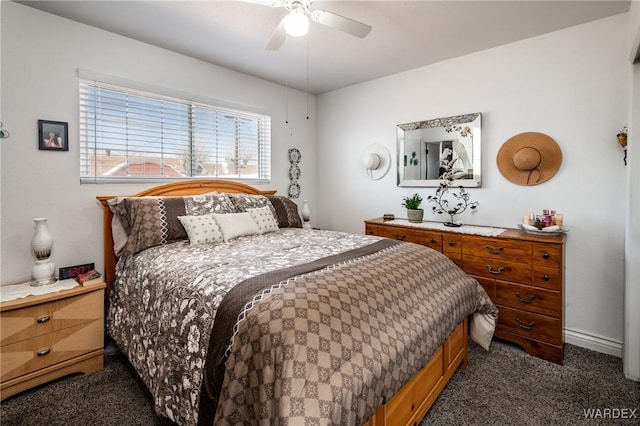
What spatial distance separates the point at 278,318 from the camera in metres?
1.15

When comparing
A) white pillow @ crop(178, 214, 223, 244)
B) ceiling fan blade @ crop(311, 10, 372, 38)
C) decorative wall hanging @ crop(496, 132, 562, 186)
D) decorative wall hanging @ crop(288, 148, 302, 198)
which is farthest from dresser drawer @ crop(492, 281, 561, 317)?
decorative wall hanging @ crop(288, 148, 302, 198)

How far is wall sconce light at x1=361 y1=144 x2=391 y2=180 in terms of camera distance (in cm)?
375

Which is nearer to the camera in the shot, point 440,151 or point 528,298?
point 528,298

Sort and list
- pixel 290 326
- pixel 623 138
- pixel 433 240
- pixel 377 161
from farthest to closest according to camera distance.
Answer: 1. pixel 377 161
2. pixel 433 240
3. pixel 623 138
4. pixel 290 326

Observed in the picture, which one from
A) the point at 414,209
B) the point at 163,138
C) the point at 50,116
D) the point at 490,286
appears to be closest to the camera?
the point at 50,116

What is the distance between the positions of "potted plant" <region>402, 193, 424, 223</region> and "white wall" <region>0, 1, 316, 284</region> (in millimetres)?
2586

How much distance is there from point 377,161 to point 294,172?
1119 millimetres

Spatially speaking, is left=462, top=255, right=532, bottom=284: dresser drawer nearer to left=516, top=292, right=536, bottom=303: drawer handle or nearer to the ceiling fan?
left=516, top=292, right=536, bottom=303: drawer handle

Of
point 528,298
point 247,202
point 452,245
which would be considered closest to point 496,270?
point 528,298

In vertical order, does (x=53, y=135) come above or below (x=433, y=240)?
above

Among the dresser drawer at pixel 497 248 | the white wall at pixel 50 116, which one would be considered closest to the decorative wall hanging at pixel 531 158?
the dresser drawer at pixel 497 248

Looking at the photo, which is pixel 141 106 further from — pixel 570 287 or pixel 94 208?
pixel 570 287

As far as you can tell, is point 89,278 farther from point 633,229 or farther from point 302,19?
point 633,229

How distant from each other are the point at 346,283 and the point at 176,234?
1.64m
